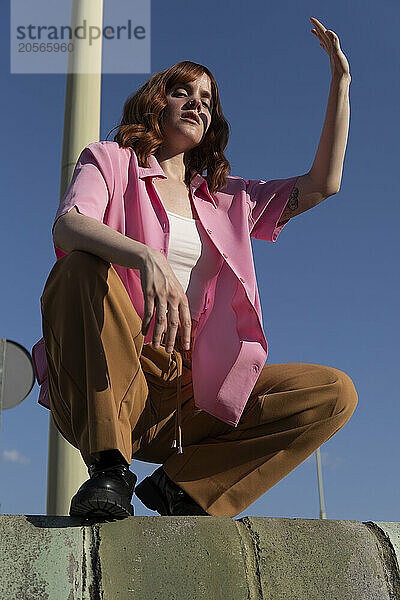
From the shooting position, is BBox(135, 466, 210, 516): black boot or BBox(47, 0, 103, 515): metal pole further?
BBox(47, 0, 103, 515): metal pole

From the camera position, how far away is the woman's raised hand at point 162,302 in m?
2.18

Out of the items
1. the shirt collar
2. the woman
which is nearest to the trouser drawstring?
the woman

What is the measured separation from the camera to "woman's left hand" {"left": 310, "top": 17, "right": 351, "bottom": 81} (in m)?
3.08

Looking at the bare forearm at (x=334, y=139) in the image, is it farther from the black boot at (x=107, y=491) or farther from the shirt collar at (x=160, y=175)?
the black boot at (x=107, y=491)

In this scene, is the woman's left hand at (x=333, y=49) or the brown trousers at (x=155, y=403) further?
the woman's left hand at (x=333, y=49)

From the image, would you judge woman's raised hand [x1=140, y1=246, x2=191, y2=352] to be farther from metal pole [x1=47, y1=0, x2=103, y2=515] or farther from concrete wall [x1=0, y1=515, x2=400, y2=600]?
metal pole [x1=47, y1=0, x2=103, y2=515]

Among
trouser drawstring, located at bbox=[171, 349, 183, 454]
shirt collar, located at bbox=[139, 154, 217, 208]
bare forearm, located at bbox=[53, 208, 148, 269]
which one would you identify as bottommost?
trouser drawstring, located at bbox=[171, 349, 183, 454]

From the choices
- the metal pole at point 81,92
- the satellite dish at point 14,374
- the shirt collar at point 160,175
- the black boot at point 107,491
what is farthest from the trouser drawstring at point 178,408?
the metal pole at point 81,92

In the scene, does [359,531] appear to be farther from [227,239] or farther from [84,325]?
[227,239]

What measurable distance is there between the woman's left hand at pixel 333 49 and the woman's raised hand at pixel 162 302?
4.51ft

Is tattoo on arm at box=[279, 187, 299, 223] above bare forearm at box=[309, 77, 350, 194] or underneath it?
underneath

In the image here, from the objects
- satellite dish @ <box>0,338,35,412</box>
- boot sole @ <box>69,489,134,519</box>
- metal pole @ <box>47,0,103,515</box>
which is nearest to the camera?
boot sole @ <box>69,489,134,519</box>

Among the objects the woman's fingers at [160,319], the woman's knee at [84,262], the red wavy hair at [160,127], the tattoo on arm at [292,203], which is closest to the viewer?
the woman's fingers at [160,319]

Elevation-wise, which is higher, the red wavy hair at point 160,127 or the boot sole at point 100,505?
the red wavy hair at point 160,127
